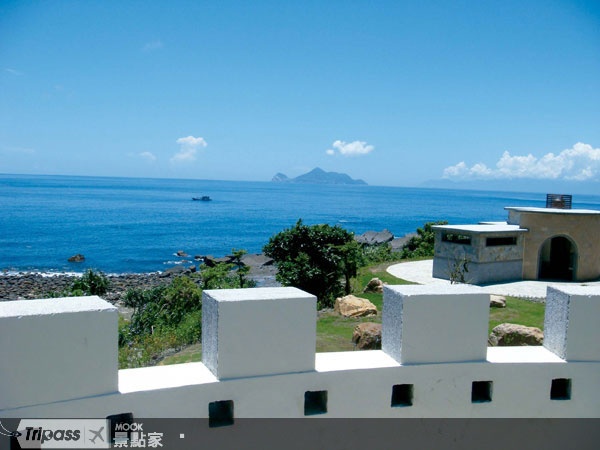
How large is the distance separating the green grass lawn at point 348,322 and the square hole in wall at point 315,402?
4675mm

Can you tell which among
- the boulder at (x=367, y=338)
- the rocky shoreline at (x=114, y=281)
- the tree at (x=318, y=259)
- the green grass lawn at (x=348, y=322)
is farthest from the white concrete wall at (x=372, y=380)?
the rocky shoreline at (x=114, y=281)

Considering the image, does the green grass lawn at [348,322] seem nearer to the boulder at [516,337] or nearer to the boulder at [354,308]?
the boulder at [354,308]

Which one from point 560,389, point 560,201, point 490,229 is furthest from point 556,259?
point 560,389

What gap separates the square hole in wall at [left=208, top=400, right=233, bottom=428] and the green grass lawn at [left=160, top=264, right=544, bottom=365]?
204 inches

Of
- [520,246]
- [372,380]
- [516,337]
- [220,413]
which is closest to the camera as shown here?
[220,413]

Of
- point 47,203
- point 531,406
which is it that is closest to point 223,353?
point 531,406

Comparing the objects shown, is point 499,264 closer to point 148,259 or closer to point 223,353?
point 223,353

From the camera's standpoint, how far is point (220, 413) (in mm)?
5793

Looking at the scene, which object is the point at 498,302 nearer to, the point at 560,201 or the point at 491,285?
the point at 491,285

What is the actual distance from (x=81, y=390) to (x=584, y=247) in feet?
73.8

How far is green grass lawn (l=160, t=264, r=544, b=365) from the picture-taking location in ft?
37.2

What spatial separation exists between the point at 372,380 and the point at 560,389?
102 inches

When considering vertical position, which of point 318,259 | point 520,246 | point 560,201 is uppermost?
point 560,201

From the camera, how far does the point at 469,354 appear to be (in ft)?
21.1
